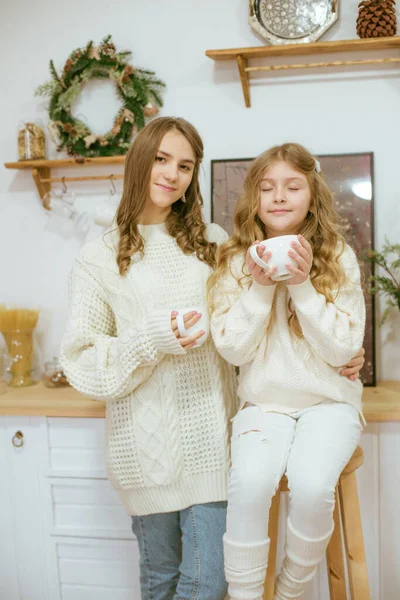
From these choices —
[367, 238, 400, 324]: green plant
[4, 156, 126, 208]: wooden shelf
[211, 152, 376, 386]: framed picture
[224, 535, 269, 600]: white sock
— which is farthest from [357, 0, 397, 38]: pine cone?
[224, 535, 269, 600]: white sock

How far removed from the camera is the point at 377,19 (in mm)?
1902

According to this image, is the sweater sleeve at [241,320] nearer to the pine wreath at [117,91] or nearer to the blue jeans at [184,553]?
the blue jeans at [184,553]

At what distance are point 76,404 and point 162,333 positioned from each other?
2.20 feet

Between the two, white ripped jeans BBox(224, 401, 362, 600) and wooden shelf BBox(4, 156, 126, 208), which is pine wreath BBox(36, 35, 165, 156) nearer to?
wooden shelf BBox(4, 156, 126, 208)

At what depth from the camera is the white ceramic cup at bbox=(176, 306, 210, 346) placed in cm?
138

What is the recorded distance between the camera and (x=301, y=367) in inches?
55.9

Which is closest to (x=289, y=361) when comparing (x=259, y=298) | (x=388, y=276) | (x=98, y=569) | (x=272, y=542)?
(x=259, y=298)

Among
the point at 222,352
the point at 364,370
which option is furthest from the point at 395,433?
the point at 222,352

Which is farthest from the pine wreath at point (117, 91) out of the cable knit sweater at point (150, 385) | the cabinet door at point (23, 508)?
the cabinet door at point (23, 508)

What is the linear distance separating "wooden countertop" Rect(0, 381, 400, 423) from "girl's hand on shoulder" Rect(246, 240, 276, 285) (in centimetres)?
61

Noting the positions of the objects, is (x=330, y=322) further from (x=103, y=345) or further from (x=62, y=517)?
(x=62, y=517)

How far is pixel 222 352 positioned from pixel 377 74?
1.16 meters

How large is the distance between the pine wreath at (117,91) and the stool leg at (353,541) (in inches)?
51.4

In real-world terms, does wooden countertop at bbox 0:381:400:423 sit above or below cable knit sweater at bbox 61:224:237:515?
below
